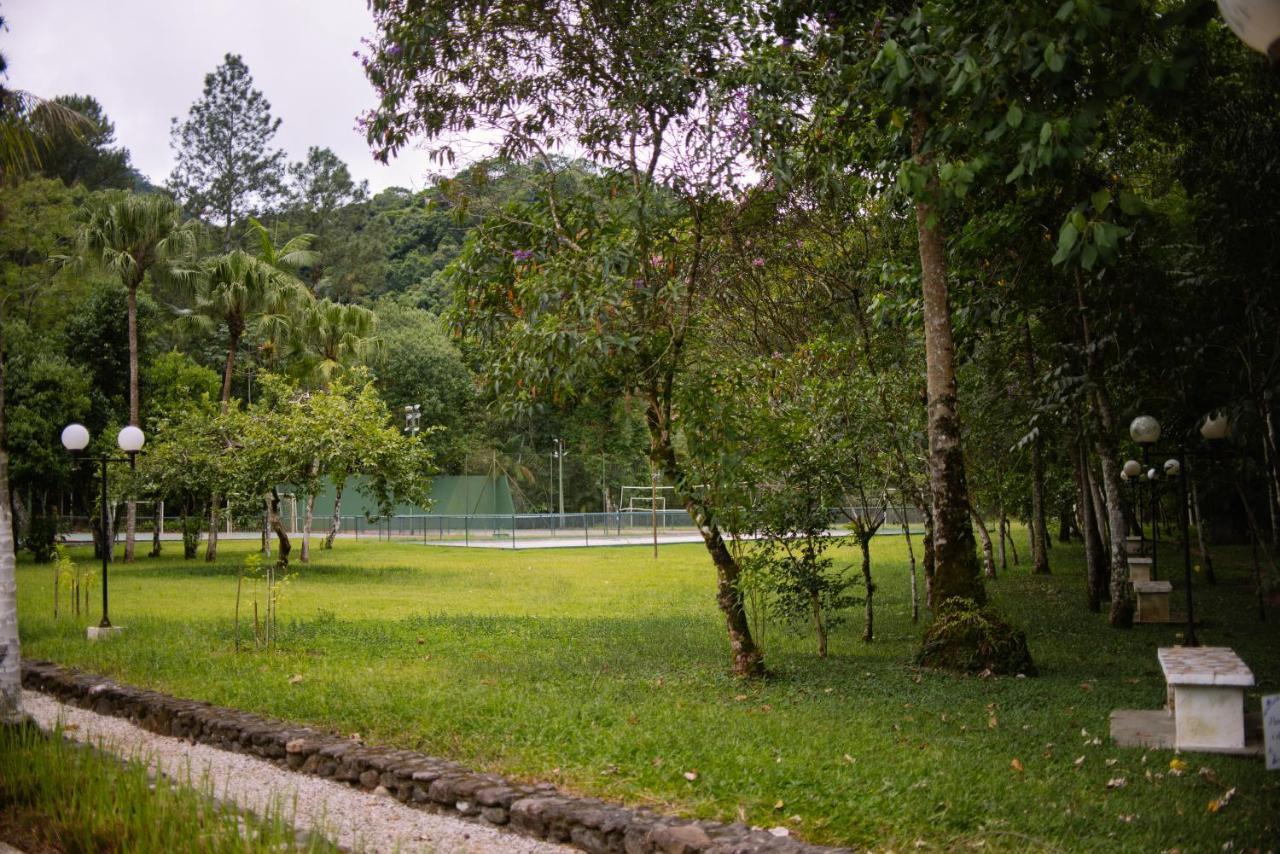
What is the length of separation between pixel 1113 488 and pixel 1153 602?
6.28 feet

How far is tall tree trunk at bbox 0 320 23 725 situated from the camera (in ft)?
21.9

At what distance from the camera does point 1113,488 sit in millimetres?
11516

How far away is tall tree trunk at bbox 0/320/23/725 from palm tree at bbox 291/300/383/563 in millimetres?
21636

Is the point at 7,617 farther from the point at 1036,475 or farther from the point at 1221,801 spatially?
the point at 1036,475

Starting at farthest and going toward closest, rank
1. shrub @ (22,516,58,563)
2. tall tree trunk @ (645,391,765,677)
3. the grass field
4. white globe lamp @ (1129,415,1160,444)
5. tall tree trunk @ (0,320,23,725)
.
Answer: shrub @ (22,516,58,563) → white globe lamp @ (1129,415,1160,444) → tall tree trunk @ (645,391,765,677) → tall tree trunk @ (0,320,23,725) → the grass field

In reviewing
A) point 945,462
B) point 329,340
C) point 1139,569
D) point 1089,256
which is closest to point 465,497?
point 329,340

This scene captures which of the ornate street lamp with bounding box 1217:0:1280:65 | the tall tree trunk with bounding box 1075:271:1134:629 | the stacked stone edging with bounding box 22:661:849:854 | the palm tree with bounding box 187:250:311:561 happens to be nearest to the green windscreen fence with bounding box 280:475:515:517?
the palm tree with bounding box 187:250:311:561

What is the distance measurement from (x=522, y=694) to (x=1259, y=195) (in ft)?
23.8

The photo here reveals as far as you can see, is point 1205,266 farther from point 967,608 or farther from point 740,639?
point 740,639

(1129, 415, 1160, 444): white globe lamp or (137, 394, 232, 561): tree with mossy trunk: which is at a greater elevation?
(137, 394, 232, 561): tree with mossy trunk

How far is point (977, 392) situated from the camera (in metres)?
16.4

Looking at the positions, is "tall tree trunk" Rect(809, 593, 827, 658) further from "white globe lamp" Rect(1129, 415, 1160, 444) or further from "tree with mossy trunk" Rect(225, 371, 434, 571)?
"tree with mossy trunk" Rect(225, 371, 434, 571)

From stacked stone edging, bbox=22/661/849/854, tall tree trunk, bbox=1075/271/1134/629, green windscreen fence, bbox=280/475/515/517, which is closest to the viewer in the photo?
stacked stone edging, bbox=22/661/849/854

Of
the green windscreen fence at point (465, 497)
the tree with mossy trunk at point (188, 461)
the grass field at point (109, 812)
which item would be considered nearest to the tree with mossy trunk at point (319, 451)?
the tree with mossy trunk at point (188, 461)
